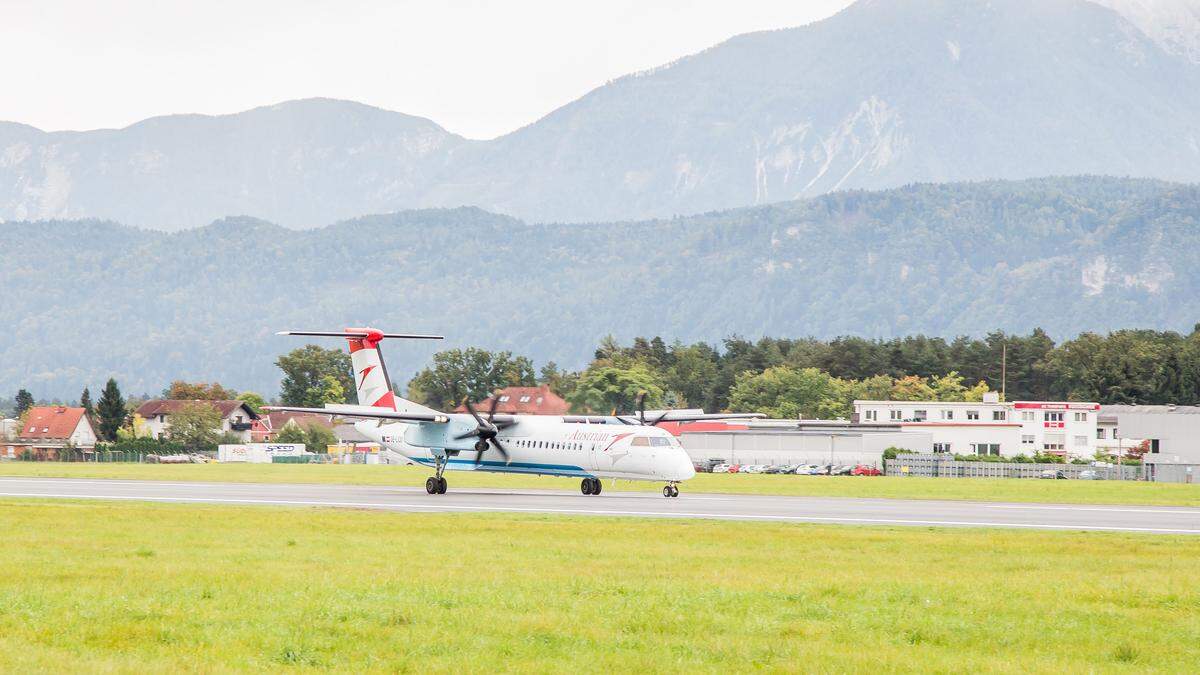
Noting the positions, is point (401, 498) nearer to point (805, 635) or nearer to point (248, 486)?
point (248, 486)

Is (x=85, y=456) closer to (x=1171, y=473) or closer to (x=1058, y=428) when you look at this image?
(x=1058, y=428)

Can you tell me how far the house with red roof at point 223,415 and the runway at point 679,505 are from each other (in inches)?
4077

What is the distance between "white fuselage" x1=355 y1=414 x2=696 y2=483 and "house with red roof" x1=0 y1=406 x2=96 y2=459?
328 ft

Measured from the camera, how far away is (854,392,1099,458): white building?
111438 mm

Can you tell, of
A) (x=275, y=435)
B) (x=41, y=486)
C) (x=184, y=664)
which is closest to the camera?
(x=184, y=664)

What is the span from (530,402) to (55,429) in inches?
1857

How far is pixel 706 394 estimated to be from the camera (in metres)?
180

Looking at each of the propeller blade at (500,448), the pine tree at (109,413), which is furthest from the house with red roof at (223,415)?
the propeller blade at (500,448)

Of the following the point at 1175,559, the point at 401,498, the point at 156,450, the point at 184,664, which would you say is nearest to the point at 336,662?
the point at 184,664

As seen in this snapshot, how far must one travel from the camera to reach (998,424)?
11162cm

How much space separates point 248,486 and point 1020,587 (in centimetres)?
4263

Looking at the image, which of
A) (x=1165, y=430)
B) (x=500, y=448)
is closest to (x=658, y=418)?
(x=500, y=448)

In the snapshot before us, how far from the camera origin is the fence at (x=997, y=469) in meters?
91.2

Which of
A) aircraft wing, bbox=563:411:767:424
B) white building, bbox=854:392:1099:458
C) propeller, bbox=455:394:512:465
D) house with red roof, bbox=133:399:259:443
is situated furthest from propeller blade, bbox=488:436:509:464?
house with red roof, bbox=133:399:259:443
